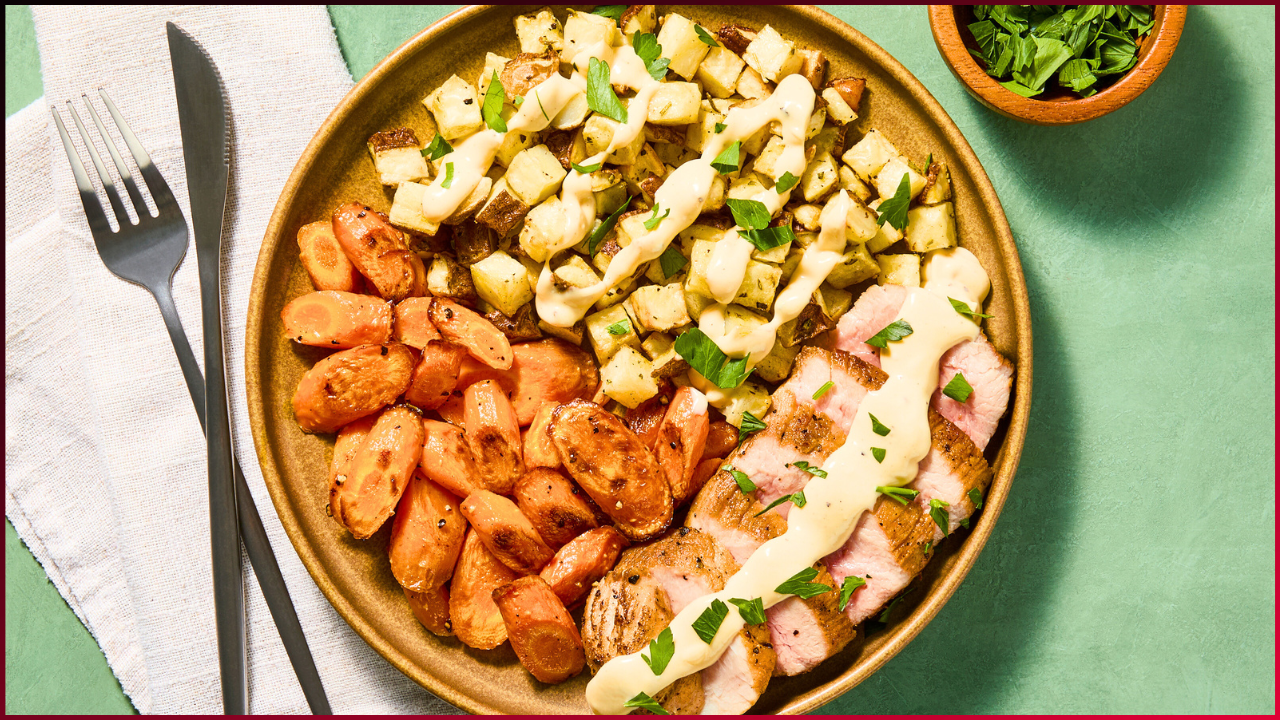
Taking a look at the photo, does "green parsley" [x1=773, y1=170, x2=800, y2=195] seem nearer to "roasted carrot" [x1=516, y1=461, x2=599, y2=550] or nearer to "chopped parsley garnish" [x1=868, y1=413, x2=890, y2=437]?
"chopped parsley garnish" [x1=868, y1=413, x2=890, y2=437]

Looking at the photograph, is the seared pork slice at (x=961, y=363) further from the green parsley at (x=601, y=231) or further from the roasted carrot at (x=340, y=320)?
the roasted carrot at (x=340, y=320)

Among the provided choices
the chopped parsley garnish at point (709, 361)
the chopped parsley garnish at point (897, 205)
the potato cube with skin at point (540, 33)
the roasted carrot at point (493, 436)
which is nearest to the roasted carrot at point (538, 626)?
the roasted carrot at point (493, 436)

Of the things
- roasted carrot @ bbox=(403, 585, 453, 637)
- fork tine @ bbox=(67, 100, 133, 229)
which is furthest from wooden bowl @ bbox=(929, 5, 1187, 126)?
fork tine @ bbox=(67, 100, 133, 229)

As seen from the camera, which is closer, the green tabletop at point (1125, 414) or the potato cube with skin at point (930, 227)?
the potato cube with skin at point (930, 227)

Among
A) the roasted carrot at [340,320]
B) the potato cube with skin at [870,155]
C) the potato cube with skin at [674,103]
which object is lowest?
the roasted carrot at [340,320]

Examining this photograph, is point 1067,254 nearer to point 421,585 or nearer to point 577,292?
point 577,292

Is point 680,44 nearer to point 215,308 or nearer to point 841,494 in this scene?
point 841,494

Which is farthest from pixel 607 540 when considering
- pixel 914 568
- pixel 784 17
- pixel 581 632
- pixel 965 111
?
pixel 965 111
